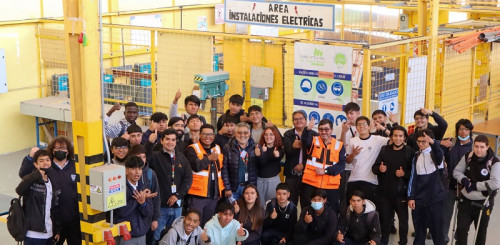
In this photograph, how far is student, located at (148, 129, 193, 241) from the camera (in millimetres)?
7683

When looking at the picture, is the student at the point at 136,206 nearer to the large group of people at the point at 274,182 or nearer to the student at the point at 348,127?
the large group of people at the point at 274,182

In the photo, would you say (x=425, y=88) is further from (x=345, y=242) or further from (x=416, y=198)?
(x=345, y=242)

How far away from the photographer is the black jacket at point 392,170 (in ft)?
27.2

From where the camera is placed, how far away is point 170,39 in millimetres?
11383

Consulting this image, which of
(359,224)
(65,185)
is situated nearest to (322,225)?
(359,224)

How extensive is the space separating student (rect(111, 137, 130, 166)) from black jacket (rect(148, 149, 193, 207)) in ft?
1.50

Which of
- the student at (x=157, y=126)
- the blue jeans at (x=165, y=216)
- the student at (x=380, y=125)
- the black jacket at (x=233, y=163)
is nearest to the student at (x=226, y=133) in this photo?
the black jacket at (x=233, y=163)

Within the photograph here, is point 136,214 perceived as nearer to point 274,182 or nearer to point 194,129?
point 194,129

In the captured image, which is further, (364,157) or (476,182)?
(364,157)

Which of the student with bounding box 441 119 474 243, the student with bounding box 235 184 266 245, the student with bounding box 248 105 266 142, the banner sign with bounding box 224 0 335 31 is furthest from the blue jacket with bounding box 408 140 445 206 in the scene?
the banner sign with bounding box 224 0 335 31

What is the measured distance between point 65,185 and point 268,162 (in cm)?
235

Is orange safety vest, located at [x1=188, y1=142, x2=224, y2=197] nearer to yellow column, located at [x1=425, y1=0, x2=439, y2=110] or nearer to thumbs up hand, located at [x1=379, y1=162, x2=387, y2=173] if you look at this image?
thumbs up hand, located at [x1=379, y1=162, x2=387, y2=173]

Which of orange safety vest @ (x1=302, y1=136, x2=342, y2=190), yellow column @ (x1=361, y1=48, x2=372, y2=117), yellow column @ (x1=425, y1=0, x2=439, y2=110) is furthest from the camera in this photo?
yellow column @ (x1=425, y1=0, x2=439, y2=110)

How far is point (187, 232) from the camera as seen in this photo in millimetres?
7402
